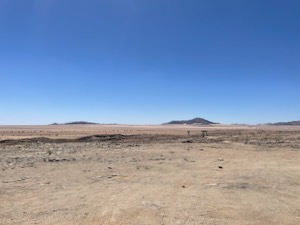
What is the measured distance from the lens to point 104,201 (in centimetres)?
986

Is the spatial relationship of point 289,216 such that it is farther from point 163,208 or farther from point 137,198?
point 137,198

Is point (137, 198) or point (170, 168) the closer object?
point (137, 198)

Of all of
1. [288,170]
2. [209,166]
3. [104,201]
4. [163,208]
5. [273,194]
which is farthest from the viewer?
[209,166]

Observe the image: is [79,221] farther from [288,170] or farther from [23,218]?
[288,170]

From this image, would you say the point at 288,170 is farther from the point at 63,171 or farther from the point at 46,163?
the point at 46,163

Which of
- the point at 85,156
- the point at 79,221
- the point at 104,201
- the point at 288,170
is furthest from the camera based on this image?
the point at 85,156

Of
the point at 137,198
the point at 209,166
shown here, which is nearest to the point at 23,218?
the point at 137,198

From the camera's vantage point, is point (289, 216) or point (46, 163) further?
point (46, 163)

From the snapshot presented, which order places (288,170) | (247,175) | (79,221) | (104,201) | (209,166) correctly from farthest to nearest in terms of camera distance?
1. (209,166)
2. (288,170)
3. (247,175)
4. (104,201)
5. (79,221)

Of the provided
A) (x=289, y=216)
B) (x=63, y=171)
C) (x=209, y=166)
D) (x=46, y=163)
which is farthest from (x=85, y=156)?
(x=289, y=216)

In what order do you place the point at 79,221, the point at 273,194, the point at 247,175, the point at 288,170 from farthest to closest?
1. the point at 288,170
2. the point at 247,175
3. the point at 273,194
4. the point at 79,221

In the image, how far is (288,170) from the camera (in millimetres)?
15336

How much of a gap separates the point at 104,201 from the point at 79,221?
1.75 m

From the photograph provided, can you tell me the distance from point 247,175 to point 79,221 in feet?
25.8
